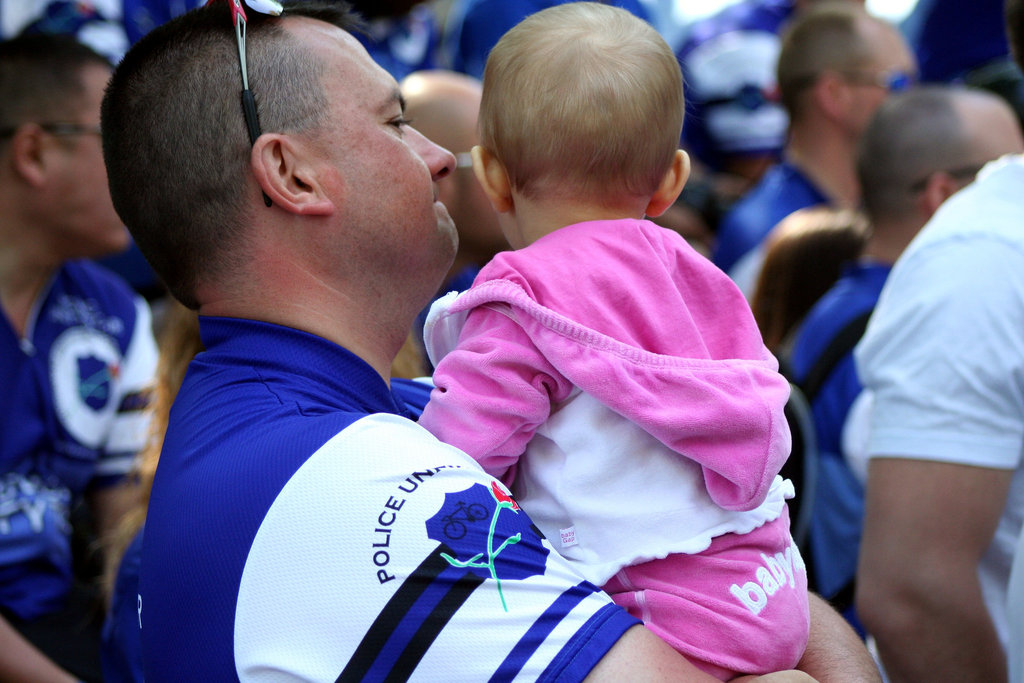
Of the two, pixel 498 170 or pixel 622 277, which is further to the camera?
pixel 498 170

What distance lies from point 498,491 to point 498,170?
530 mm

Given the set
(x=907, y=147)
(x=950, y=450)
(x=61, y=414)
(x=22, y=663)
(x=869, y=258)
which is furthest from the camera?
(x=869, y=258)

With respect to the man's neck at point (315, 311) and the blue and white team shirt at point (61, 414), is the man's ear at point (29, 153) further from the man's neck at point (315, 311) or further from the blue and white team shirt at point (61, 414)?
the man's neck at point (315, 311)

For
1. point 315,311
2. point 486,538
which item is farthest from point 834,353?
point 486,538

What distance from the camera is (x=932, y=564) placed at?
7.07 feet

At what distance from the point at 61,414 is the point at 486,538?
2.16 metres

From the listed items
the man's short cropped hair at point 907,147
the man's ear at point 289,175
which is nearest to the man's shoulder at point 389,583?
the man's ear at point 289,175

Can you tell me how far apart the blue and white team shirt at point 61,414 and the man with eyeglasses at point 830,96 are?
276cm

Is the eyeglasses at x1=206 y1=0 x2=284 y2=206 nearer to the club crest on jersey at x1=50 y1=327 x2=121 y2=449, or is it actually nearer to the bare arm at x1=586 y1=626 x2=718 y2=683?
the bare arm at x1=586 y1=626 x2=718 y2=683

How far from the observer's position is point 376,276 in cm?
180

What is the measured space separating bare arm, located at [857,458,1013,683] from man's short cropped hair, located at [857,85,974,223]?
144 centimetres

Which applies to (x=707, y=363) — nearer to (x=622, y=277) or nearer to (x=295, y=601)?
(x=622, y=277)

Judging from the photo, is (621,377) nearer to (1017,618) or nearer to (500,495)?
(500,495)

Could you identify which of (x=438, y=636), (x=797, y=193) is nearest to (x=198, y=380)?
(x=438, y=636)
